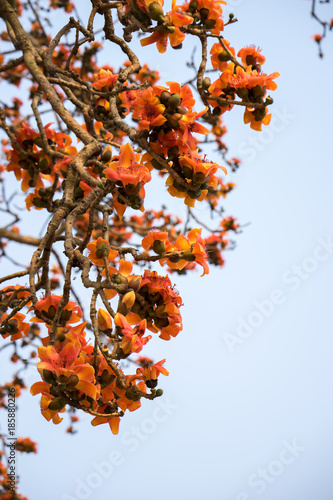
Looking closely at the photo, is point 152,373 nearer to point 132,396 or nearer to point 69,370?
point 132,396

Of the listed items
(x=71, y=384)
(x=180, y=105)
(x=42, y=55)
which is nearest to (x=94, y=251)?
(x=71, y=384)

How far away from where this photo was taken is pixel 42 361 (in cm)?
117

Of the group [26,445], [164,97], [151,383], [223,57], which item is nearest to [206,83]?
[223,57]

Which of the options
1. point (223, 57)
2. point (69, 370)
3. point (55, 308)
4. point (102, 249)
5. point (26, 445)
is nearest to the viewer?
point (69, 370)

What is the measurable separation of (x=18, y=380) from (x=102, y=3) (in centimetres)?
290

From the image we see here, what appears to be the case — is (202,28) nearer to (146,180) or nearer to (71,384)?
(146,180)

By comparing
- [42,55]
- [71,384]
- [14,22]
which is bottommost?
[71,384]

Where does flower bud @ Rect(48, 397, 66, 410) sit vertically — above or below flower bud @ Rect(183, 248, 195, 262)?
below

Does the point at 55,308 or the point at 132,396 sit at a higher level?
the point at 55,308

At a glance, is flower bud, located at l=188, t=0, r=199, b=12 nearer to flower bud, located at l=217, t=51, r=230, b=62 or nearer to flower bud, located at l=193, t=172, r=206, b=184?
flower bud, located at l=217, t=51, r=230, b=62

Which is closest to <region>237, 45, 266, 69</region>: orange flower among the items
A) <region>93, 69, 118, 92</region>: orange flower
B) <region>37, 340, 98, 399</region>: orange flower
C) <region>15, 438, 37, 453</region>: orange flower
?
<region>93, 69, 118, 92</region>: orange flower

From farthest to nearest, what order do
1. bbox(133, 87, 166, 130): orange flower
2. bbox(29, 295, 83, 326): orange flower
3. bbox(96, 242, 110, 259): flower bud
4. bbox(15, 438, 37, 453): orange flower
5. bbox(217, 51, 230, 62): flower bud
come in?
bbox(15, 438, 37, 453): orange flower < bbox(217, 51, 230, 62): flower bud < bbox(133, 87, 166, 130): orange flower < bbox(29, 295, 83, 326): orange flower < bbox(96, 242, 110, 259): flower bud

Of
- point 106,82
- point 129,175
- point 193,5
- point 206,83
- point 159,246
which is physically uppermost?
point 106,82

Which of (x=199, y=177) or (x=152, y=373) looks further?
(x=199, y=177)
